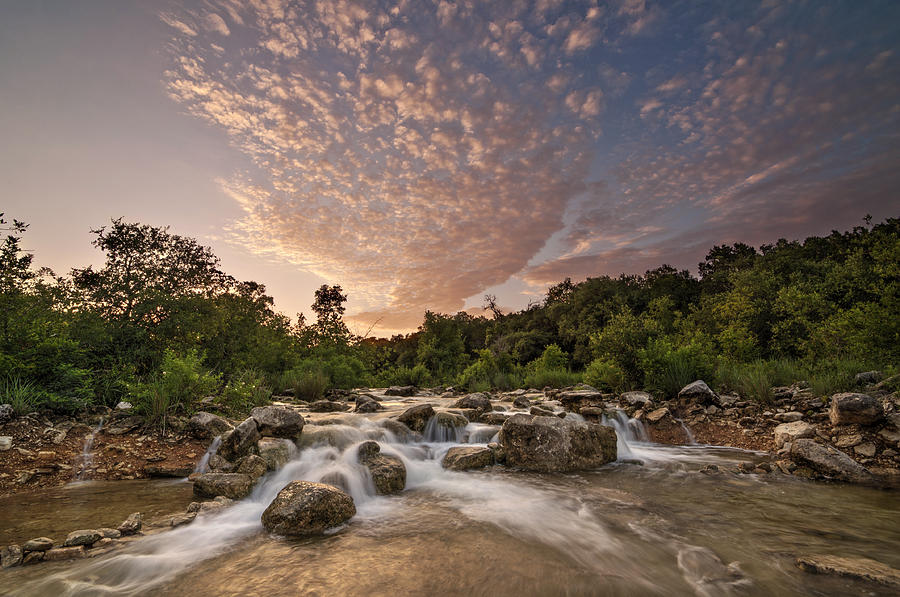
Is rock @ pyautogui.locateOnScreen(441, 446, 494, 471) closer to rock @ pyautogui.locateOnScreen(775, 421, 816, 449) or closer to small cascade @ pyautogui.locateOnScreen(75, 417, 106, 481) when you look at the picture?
rock @ pyautogui.locateOnScreen(775, 421, 816, 449)

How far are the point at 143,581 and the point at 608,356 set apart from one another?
11.9 m

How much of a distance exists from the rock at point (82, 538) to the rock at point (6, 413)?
4.47 metres

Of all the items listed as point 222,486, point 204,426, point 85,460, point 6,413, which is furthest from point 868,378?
point 6,413

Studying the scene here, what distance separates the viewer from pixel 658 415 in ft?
30.3

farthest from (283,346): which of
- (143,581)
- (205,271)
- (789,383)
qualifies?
(789,383)

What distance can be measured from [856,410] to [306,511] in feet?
31.1

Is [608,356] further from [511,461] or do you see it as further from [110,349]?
[110,349]

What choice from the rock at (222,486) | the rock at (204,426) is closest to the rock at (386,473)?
the rock at (222,486)

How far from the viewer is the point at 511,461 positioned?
7324 mm

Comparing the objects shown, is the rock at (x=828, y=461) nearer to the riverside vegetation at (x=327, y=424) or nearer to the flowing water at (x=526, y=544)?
the riverside vegetation at (x=327, y=424)

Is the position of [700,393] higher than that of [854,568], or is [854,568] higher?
[700,393]

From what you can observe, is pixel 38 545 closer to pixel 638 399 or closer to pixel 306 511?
pixel 306 511

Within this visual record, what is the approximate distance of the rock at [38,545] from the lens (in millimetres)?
3473

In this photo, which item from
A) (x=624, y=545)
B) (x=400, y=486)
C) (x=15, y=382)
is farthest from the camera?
(x=15, y=382)
